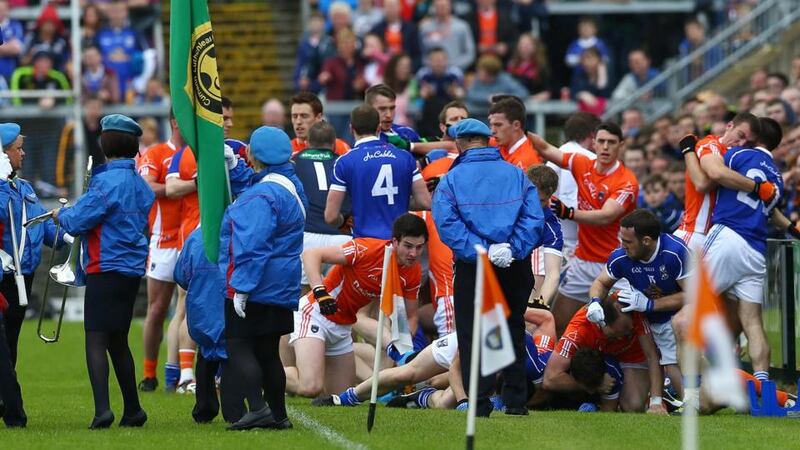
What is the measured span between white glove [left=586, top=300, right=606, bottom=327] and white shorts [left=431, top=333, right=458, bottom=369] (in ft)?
3.52

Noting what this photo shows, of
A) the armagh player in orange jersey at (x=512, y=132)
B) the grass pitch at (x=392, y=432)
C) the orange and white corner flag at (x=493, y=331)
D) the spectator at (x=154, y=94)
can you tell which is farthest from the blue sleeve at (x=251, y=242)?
the spectator at (x=154, y=94)

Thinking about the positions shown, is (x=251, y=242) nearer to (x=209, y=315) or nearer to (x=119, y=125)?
(x=209, y=315)

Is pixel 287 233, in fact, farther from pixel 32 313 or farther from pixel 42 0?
pixel 42 0

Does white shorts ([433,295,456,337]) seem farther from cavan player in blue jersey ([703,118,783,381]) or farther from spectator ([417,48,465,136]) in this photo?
spectator ([417,48,465,136])

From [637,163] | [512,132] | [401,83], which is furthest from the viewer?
[401,83]

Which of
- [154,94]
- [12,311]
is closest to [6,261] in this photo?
[12,311]

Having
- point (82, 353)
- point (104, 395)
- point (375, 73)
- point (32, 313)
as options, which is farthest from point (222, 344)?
point (375, 73)

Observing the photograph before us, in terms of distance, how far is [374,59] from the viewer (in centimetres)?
2497

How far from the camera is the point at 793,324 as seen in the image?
1448 centimetres

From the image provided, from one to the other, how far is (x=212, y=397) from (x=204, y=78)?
A: 2279mm

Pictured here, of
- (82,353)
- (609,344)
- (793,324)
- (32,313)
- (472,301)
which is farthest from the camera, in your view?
(32,313)

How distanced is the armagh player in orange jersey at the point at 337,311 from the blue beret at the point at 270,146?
230 cm

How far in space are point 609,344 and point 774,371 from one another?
198 cm

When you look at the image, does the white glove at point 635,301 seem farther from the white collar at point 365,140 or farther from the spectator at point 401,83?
the spectator at point 401,83
